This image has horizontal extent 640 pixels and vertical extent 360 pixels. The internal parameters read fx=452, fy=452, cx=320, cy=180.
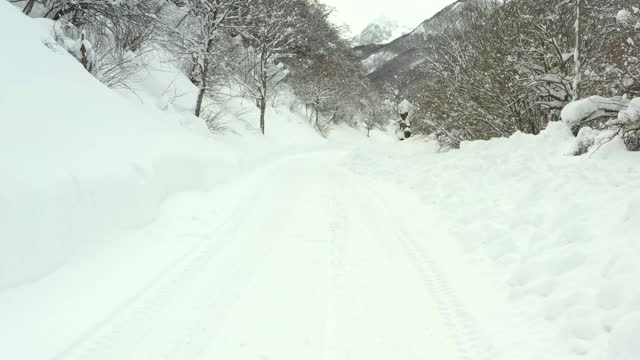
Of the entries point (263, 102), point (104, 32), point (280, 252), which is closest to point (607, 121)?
point (280, 252)

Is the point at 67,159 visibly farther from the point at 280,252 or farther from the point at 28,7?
the point at 28,7

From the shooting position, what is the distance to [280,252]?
6.29 m

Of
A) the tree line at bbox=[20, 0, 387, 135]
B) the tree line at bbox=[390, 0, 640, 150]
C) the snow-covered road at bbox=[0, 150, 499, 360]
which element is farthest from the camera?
the tree line at bbox=[20, 0, 387, 135]

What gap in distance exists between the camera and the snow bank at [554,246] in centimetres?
383

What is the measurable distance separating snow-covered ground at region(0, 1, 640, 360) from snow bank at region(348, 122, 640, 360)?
0.02 meters

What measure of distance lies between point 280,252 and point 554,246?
11.4 ft

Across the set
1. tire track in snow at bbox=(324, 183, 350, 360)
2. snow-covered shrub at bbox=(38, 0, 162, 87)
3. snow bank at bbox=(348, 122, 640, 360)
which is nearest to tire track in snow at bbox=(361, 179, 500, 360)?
snow bank at bbox=(348, 122, 640, 360)

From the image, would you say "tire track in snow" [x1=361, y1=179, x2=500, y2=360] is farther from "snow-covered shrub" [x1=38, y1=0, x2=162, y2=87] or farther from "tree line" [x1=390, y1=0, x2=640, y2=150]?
"snow-covered shrub" [x1=38, y1=0, x2=162, y2=87]

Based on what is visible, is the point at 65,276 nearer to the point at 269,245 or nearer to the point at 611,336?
the point at 269,245

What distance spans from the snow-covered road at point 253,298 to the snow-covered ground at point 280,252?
23 mm

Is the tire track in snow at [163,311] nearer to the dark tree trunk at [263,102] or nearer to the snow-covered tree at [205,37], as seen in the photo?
the snow-covered tree at [205,37]

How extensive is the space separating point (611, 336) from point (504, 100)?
12162 millimetres

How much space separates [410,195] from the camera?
1045 centimetres

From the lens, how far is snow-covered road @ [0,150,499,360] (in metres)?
3.93
